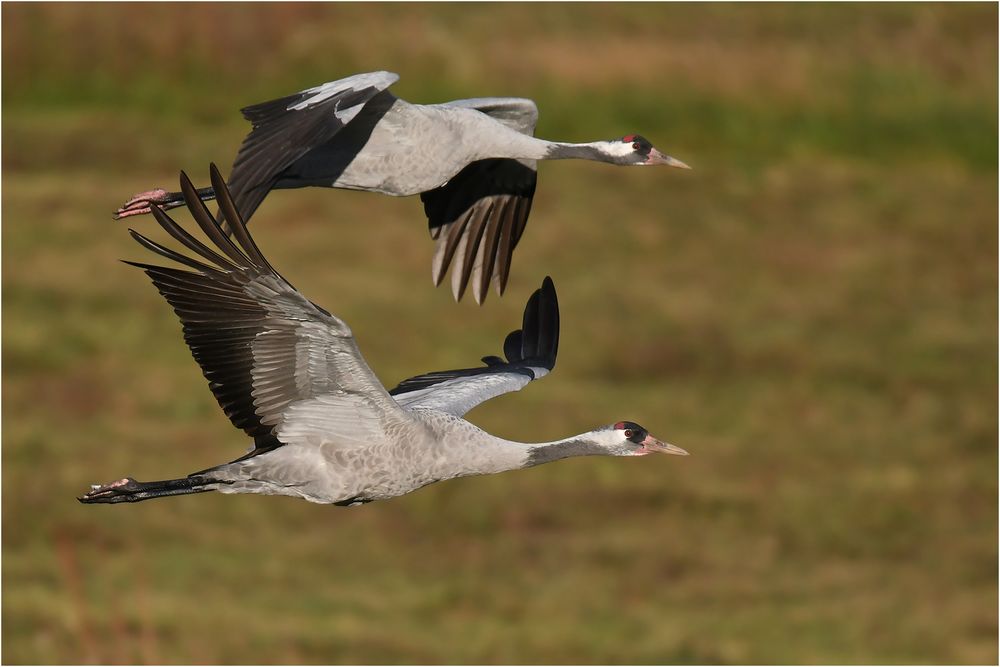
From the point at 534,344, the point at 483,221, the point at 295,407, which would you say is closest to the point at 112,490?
the point at 295,407

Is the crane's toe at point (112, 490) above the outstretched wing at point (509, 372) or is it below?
below

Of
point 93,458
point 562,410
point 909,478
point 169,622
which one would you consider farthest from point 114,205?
point 909,478

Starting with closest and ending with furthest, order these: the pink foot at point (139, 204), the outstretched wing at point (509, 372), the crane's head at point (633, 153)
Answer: the pink foot at point (139, 204) → the outstretched wing at point (509, 372) → the crane's head at point (633, 153)

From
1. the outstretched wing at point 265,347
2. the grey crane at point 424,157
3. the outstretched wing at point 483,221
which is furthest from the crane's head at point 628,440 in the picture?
the outstretched wing at point 483,221

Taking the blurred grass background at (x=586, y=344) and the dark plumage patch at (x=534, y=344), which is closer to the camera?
the dark plumage patch at (x=534, y=344)

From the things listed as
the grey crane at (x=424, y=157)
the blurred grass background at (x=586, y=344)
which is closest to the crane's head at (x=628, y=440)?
the grey crane at (x=424, y=157)

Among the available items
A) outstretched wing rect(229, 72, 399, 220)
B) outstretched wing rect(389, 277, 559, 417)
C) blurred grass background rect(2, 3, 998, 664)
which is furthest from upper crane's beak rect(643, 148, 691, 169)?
blurred grass background rect(2, 3, 998, 664)

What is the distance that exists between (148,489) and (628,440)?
7.97 feet

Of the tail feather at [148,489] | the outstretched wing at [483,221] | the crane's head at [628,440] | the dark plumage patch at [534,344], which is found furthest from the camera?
the outstretched wing at [483,221]

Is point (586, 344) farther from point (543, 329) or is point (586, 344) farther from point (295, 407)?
point (295, 407)

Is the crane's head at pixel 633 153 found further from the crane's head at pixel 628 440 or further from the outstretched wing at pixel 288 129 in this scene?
the crane's head at pixel 628 440

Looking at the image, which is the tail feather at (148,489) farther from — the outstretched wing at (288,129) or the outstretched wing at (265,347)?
the outstretched wing at (288,129)

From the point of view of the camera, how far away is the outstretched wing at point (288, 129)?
10.0 m

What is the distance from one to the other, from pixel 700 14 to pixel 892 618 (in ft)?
38.5
